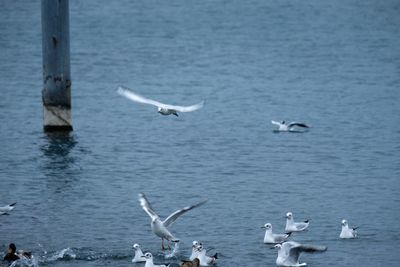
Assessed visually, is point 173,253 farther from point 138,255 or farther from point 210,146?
point 210,146

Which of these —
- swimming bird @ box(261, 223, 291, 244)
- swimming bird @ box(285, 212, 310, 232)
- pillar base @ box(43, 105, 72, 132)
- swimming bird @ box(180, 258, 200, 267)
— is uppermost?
pillar base @ box(43, 105, 72, 132)

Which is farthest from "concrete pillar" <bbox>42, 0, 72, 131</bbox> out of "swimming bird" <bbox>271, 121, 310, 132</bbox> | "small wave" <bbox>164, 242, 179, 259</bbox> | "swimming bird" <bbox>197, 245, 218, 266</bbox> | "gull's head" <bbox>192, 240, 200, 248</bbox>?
"swimming bird" <bbox>197, 245, 218, 266</bbox>

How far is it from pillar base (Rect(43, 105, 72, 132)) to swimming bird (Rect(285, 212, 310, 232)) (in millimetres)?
10500

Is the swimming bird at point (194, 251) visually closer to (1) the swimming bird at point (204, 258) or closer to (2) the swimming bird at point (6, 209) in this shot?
(1) the swimming bird at point (204, 258)

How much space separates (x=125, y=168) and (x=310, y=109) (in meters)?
11.2

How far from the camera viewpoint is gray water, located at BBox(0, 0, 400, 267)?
24.9 metres

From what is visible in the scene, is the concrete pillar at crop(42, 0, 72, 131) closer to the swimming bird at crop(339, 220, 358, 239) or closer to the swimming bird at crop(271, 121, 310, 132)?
the swimming bird at crop(271, 121, 310, 132)

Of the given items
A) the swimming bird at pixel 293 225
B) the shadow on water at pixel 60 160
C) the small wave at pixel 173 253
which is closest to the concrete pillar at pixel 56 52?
the shadow on water at pixel 60 160

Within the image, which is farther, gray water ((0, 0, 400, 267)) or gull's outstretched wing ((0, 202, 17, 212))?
gull's outstretched wing ((0, 202, 17, 212))

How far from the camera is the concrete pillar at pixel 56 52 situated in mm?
33219

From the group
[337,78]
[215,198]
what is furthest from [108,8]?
[215,198]

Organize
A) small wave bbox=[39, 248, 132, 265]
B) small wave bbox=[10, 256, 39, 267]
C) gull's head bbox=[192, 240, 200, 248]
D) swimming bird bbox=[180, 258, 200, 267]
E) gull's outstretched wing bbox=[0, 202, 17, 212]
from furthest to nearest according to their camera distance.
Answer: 1. gull's outstretched wing bbox=[0, 202, 17, 212]
2. small wave bbox=[39, 248, 132, 265]
3. gull's head bbox=[192, 240, 200, 248]
4. small wave bbox=[10, 256, 39, 267]
5. swimming bird bbox=[180, 258, 200, 267]

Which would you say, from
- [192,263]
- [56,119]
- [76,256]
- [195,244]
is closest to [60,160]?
[56,119]

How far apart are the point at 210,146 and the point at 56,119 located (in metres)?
4.02
